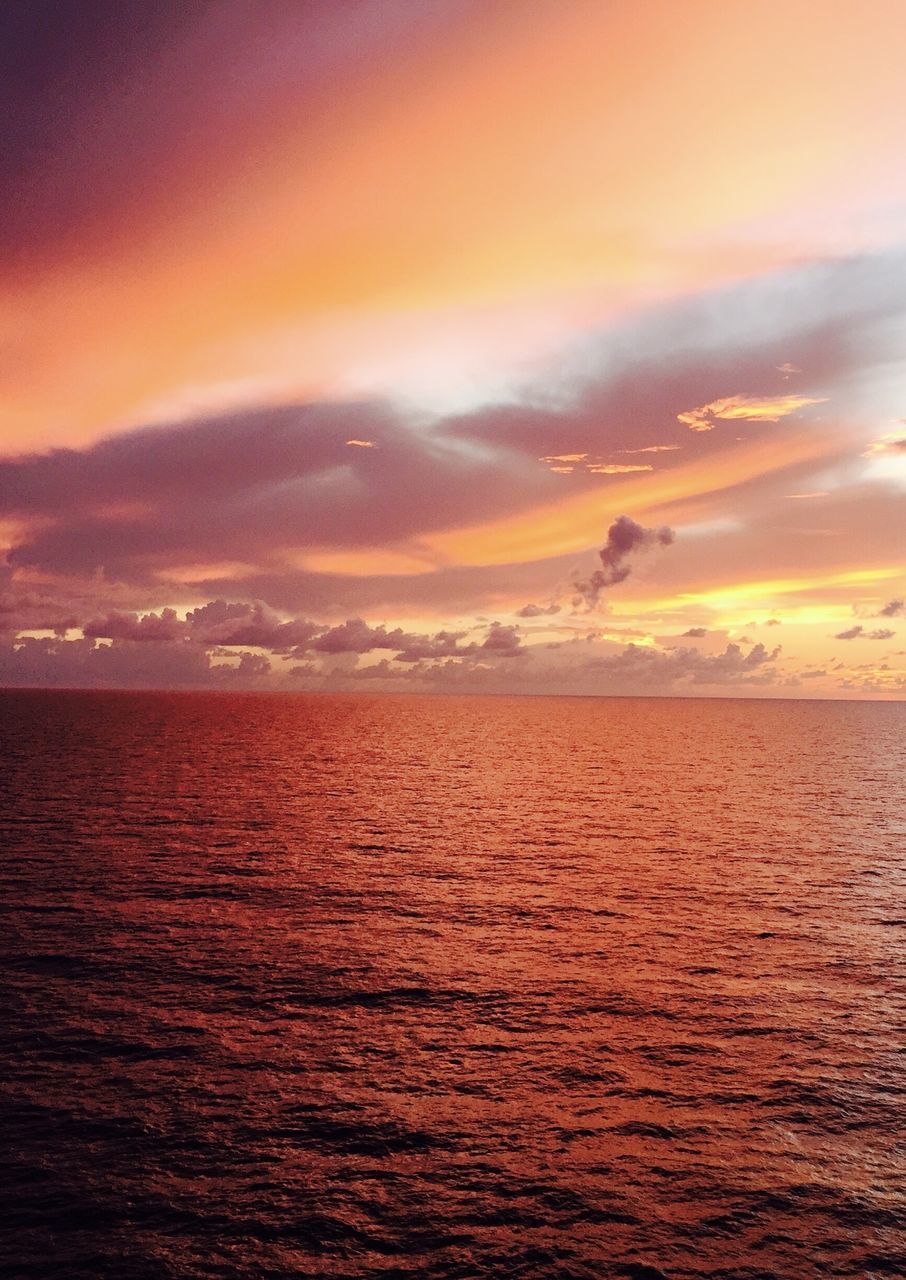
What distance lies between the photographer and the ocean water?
20.8 m

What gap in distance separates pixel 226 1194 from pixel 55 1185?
4458 mm

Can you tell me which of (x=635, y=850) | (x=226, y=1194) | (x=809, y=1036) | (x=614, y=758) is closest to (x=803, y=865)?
(x=635, y=850)

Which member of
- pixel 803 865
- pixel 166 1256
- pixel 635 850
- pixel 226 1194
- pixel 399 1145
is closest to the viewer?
pixel 166 1256

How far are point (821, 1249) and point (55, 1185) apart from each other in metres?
19.3

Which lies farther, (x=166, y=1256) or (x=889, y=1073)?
(x=889, y=1073)

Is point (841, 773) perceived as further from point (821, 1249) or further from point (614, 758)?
point (821, 1249)

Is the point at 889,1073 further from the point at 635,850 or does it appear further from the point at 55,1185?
the point at 635,850

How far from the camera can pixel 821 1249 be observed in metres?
20.5

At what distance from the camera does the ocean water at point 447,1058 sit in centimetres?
2080

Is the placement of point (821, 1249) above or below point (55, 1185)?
below

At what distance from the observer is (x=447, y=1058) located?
29984 mm

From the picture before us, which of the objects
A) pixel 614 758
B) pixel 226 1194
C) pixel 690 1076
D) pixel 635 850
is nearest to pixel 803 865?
pixel 635 850

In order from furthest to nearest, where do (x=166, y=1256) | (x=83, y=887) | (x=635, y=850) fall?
1. (x=635, y=850)
2. (x=83, y=887)
3. (x=166, y=1256)

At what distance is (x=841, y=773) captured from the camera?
13288 cm
